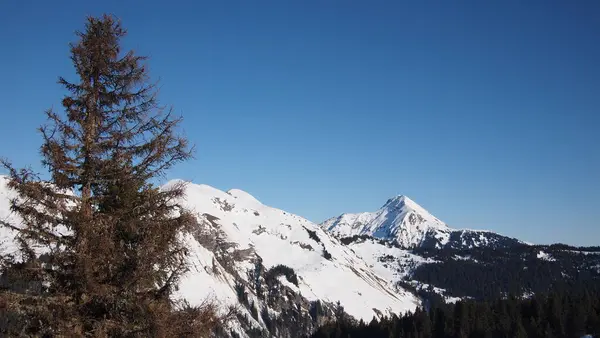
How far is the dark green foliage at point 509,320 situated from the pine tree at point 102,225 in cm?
12783

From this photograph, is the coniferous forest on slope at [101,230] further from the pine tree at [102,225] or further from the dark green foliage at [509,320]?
the dark green foliage at [509,320]

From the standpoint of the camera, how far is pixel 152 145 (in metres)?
15.7

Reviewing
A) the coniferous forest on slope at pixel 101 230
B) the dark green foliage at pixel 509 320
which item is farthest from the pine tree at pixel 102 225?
the dark green foliage at pixel 509 320

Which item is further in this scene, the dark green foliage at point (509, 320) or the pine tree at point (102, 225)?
the dark green foliage at point (509, 320)

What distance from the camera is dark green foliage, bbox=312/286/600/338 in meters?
129

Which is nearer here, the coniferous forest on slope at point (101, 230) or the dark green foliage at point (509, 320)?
the coniferous forest on slope at point (101, 230)

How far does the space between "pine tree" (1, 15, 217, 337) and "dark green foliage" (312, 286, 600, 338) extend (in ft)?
419

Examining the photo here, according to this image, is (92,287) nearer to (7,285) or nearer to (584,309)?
(7,285)

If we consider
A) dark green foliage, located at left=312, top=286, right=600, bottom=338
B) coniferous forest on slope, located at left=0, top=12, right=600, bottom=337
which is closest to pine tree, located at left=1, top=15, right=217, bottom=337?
coniferous forest on slope, located at left=0, top=12, right=600, bottom=337

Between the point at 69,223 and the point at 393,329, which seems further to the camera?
the point at 393,329

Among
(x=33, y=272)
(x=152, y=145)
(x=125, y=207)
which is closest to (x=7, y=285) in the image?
(x=33, y=272)

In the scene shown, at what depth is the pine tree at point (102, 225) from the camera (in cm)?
1334

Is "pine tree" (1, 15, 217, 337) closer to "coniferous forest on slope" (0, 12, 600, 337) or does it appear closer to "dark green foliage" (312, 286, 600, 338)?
"coniferous forest on slope" (0, 12, 600, 337)

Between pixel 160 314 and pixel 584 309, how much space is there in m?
152
